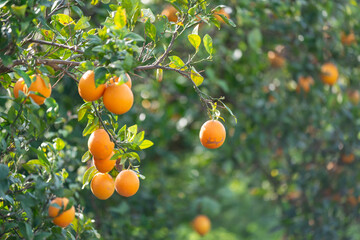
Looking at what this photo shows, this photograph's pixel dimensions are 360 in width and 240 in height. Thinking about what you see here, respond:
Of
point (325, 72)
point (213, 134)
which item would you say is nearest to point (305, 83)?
point (325, 72)

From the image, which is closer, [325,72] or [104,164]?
[104,164]

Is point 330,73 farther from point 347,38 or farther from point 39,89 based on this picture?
point 39,89

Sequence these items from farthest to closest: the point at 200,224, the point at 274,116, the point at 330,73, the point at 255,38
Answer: the point at 200,224 < the point at 274,116 < the point at 330,73 < the point at 255,38

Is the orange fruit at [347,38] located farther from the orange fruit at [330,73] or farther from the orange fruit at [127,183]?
the orange fruit at [127,183]

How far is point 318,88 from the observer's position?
3.94 metres

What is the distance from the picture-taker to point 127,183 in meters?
1.69

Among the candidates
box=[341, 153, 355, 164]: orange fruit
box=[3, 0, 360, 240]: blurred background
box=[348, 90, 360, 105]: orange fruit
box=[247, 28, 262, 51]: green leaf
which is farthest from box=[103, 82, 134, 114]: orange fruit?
box=[348, 90, 360, 105]: orange fruit

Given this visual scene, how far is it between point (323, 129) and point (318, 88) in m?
0.42

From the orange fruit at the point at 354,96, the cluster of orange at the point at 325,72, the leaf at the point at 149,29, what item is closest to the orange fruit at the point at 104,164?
the leaf at the point at 149,29

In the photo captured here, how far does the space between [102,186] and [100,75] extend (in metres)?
0.45

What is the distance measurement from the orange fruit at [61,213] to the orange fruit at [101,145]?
7.5 inches

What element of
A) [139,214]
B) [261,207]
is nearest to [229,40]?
[139,214]

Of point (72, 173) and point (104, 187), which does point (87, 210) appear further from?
point (104, 187)

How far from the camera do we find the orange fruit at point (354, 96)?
436cm
